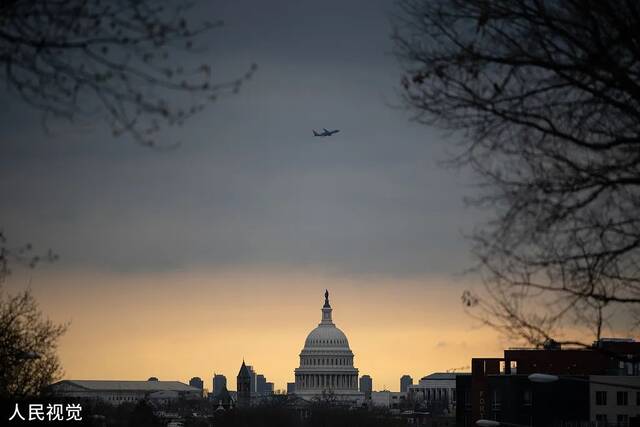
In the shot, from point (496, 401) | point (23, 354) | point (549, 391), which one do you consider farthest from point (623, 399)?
point (23, 354)

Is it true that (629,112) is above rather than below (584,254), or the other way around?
above

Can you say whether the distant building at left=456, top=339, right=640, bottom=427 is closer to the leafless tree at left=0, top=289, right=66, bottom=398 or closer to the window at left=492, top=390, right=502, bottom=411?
the window at left=492, top=390, right=502, bottom=411

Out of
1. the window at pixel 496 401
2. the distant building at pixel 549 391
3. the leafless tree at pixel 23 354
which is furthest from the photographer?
the window at pixel 496 401

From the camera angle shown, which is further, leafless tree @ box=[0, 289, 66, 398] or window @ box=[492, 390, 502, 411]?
window @ box=[492, 390, 502, 411]

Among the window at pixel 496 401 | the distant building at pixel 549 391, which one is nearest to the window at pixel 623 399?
the distant building at pixel 549 391

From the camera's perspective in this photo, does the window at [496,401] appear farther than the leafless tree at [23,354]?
Yes

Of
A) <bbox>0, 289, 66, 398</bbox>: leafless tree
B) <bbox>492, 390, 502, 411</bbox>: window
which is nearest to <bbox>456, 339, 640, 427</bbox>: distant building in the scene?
<bbox>492, 390, 502, 411</bbox>: window

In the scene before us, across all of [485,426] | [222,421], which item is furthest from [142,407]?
[485,426]

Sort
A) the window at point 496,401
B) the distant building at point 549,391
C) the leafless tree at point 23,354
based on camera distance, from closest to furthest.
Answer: the leafless tree at point 23,354
the distant building at point 549,391
the window at point 496,401

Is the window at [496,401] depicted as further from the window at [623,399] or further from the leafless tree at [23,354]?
the leafless tree at [23,354]

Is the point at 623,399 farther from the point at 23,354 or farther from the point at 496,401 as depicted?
the point at 23,354

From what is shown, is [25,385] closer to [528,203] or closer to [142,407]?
[528,203]
